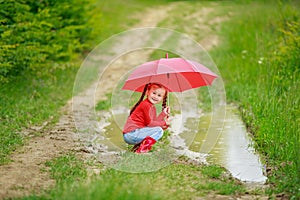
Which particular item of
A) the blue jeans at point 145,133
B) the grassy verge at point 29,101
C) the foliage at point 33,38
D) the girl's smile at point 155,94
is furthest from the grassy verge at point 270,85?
the foliage at point 33,38

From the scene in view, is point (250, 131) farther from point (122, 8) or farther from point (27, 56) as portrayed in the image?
point (122, 8)

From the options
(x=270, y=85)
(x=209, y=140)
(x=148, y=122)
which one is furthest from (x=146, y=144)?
(x=270, y=85)

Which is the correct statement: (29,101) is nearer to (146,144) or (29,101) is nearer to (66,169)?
(146,144)

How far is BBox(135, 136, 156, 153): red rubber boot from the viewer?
6277 mm

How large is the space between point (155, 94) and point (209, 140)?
4.95 feet

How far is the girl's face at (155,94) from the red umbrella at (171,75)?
0.31 ft

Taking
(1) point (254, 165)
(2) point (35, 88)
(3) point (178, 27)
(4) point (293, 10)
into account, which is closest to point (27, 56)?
(2) point (35, 88)

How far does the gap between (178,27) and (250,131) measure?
9511 millimetres

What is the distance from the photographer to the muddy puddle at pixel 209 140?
631 cm

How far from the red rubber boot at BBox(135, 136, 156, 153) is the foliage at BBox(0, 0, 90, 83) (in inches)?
108

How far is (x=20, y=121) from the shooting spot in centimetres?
773

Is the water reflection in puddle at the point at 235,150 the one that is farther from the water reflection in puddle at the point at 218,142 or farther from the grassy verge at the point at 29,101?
the grassy verge at the point at 29,101

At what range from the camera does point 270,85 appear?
8.62 meters

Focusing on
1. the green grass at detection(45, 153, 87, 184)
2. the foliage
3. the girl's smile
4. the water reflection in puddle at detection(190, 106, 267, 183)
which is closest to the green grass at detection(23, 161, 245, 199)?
the green grass at detection(45, 153, 87, 184)
